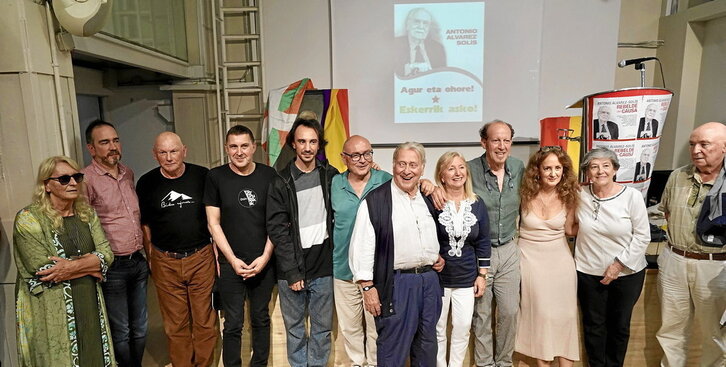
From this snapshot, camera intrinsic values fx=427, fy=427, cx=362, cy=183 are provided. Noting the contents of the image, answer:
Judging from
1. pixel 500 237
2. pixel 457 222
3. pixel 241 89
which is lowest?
pixel 500 237

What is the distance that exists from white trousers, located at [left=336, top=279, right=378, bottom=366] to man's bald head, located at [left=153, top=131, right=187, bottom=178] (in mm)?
1055

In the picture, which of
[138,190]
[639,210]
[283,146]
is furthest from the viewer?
[283,146]

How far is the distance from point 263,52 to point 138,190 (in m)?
2.94

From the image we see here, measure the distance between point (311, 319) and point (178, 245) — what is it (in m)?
0.82

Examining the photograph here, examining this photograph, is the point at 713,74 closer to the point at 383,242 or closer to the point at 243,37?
the point at 383,242

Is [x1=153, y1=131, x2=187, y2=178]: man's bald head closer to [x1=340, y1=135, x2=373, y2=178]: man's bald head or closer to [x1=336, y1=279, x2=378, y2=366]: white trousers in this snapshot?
[x1=340, y1=135, x2=373, y2=178]: man's bald head

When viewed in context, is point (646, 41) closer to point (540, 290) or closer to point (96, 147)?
point (540, 290)

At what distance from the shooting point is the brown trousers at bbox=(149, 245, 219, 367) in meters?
2.31

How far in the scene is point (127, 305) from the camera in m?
2.31

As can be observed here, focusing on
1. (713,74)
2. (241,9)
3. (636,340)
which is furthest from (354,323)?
(713,74)

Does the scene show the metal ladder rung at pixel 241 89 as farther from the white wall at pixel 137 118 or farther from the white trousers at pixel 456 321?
the white trousers at pixel 456 321

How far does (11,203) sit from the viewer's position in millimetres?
2268

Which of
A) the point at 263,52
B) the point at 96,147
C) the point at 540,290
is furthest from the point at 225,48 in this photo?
the point at 540,290

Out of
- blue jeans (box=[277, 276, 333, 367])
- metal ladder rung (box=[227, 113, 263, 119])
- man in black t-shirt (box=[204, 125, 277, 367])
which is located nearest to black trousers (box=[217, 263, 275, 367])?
man in black t-shirt (box=[204, 125, 277, 367])
